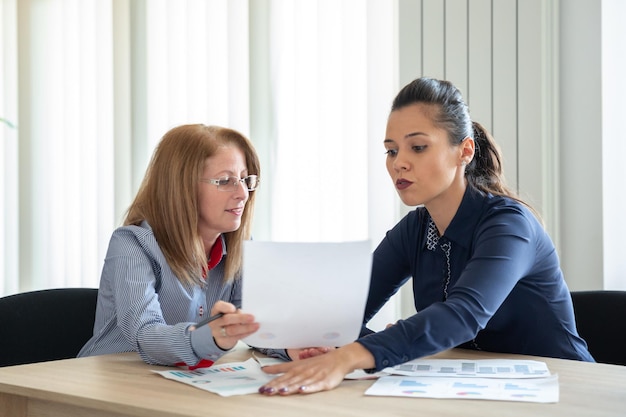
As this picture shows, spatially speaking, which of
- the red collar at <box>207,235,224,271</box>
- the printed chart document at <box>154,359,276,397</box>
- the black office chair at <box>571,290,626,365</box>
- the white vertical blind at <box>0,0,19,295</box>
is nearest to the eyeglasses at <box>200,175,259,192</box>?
the red collar at <box>207,235,224,271</box>

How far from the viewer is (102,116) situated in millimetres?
3783

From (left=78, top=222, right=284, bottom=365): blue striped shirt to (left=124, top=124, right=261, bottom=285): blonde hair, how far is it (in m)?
0.04

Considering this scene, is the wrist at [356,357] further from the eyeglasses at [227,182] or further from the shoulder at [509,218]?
the eyeglasses at [227,182]

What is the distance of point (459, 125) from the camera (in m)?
1.92

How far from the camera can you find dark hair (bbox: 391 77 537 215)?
1.90m

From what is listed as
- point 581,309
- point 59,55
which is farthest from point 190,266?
point 59,55

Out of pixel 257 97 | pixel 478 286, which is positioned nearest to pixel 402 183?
pixel 478 286

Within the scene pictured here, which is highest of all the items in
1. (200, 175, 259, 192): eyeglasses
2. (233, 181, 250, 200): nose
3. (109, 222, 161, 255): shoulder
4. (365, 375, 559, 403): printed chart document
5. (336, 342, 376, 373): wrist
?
(200, 175, 259, 192): eyeglasses

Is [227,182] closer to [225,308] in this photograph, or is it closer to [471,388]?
[225,308]

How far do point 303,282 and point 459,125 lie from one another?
75 centimetres

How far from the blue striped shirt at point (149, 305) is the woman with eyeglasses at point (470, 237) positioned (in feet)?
1.50

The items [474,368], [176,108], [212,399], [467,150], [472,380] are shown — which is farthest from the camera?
[176,108]

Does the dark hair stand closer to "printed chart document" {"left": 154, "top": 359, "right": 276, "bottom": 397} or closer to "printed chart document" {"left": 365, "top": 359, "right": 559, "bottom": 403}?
"printed chart document" {"left": 365, "top": 359, "right": 559, "bottom": 403}

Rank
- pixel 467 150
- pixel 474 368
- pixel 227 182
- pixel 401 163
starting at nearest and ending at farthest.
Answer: pixel 474 368 < pixel 401 163 < pixel 467 150 < pixel 227 182
